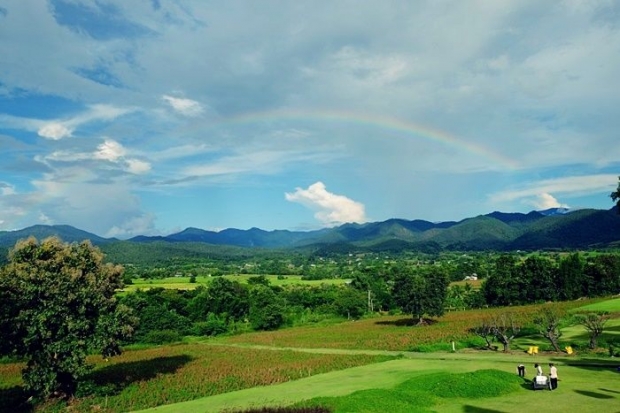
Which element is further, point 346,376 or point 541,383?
point 346,376

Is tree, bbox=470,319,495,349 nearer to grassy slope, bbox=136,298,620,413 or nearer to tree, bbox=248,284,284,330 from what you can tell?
grassy slope, bbox=136,298,620,413

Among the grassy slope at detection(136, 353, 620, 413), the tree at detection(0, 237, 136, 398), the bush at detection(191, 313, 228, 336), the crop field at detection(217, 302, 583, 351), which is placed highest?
the tree at detection(0, 237, 136, 398)

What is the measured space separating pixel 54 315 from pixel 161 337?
179 feet

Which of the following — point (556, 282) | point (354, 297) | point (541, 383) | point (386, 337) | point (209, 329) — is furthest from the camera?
point (354, 297)

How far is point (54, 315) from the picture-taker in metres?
32.1

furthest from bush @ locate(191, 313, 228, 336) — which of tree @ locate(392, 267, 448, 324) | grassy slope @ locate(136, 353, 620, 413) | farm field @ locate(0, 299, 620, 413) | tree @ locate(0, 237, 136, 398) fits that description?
tree @ locate(0, 237, 136, 398)

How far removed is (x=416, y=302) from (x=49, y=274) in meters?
56.9

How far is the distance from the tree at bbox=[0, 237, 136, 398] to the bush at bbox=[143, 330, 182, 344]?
163 ft

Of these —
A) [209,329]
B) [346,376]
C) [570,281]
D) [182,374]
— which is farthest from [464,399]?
[570,281]

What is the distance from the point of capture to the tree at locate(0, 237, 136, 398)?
1241 inches

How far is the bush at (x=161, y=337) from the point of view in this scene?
83094mm

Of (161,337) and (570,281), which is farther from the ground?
(570,281)

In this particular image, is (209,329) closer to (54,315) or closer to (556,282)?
(54,315)

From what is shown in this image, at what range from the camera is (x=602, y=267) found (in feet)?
360
